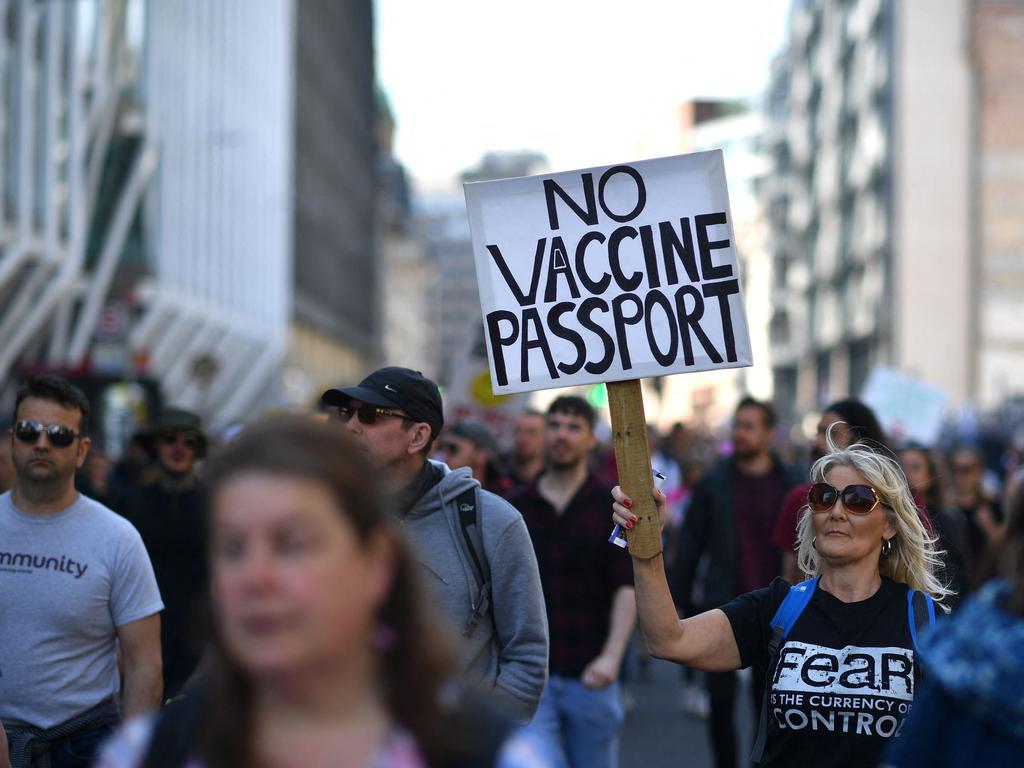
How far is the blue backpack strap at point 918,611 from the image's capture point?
4340 mm

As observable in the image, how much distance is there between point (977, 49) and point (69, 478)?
5703 centimetres

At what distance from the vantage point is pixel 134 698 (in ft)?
16.8

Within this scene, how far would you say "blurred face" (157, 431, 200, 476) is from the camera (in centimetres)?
738

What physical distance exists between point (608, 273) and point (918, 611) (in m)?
1.32

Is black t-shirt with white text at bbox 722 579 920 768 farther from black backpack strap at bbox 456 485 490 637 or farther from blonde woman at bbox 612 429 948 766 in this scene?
black backpack strap at bbox 456 485 490 637

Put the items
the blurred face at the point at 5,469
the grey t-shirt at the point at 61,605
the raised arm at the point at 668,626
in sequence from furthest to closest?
the blurred face at the point at 5,469
the grey t-shirt at the point at 61,605
the raised arm at the point at 668,626

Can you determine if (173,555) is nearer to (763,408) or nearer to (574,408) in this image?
(574,408)

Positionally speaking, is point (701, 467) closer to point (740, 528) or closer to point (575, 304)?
point (740, 528)

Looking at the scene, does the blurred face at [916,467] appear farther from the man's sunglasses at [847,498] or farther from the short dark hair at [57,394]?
the short dark hair at [57,394]

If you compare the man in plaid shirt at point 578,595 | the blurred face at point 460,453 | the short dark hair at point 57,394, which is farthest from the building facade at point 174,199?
the short dark hair at point 57,394

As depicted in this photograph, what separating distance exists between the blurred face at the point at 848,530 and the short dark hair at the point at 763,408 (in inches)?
151

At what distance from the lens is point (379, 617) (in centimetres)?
229

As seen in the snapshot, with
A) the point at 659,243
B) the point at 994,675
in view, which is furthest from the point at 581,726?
the point at 994,675

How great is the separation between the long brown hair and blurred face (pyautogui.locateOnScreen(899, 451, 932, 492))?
6.43 metres
